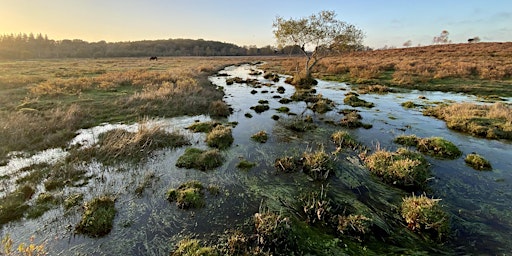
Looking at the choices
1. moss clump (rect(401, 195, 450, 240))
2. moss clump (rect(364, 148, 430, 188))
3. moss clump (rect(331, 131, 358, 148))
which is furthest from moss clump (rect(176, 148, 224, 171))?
moss clump (rect(401, 195, 450, 240))

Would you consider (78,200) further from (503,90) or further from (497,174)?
(503,90)

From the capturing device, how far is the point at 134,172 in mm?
13117

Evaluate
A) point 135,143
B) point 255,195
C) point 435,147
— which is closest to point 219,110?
point 135,143

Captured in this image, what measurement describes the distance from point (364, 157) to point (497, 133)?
11.6 m

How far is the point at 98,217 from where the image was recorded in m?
9.41

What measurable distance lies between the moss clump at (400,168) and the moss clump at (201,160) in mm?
8354

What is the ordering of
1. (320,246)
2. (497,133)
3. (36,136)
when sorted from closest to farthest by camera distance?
(320,246)
(36,136)
(497,133)

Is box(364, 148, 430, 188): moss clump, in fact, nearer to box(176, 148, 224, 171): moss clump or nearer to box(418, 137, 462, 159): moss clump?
box(418, 137, 462, 159): moss clump

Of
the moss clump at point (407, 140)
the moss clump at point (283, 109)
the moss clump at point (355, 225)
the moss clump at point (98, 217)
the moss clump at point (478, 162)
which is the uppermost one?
the moss clump at point (283, 109)

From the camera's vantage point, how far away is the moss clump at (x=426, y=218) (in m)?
8.91

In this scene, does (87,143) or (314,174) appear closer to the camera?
(314,174)

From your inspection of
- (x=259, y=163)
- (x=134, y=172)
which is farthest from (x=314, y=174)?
(x=134, y=172)

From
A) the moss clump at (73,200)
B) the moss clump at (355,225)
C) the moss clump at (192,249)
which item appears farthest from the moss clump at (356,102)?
the moss clump at (73,200)

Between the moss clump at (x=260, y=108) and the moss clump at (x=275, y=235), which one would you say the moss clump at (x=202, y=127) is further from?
the moss clump at (x=275, y=235)
